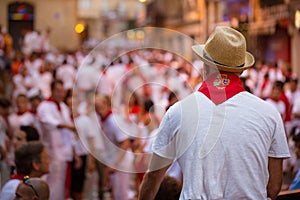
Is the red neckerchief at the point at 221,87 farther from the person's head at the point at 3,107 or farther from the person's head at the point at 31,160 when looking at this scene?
the person's head at the point at 3,107

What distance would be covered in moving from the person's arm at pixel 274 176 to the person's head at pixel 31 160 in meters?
2.25

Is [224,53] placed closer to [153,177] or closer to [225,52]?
[225,52]

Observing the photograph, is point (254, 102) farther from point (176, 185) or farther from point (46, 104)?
point (46, 104)

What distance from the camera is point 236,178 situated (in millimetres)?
3201

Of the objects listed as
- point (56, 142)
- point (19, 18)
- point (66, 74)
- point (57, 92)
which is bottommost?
point (19, 18)

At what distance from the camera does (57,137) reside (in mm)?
8508

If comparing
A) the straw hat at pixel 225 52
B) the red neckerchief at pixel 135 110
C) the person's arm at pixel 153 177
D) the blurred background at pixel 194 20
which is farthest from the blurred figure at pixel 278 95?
the person's arm at pixel 153 177

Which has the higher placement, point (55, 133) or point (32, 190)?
point (32, 190)

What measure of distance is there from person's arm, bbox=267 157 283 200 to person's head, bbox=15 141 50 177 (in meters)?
2.25

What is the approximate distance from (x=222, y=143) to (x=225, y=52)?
0.50m

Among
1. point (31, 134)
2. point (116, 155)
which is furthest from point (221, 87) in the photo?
point (116, 155)

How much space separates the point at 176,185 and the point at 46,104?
16.2 ft

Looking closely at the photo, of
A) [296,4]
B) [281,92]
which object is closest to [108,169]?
[281,92]

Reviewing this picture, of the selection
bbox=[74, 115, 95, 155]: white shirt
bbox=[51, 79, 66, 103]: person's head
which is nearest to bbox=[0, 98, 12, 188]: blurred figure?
bbox=[51, 79, 66, 103]: person's head
